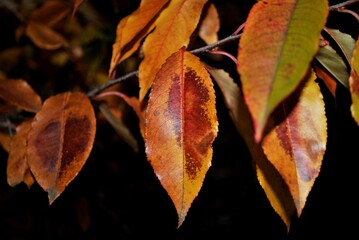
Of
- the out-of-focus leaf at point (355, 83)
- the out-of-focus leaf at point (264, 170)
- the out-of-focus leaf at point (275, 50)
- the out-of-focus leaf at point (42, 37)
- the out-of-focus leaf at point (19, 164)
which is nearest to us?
the out-of-focus leaf at point (275, 50)

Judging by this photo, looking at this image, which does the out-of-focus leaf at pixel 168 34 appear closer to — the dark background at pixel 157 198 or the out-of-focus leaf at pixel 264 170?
the out-of-focus leaf at pixel 264 170

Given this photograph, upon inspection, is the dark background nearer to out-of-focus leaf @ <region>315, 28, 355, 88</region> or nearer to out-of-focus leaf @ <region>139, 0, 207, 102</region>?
out-of-focus leaf @ <region>139, 0, 207, 102</region>

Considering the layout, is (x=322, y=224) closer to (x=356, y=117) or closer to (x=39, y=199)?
(x=39, y=199)

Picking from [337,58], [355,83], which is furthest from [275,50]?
[337,58]

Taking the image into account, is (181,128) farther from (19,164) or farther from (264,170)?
(19,164)

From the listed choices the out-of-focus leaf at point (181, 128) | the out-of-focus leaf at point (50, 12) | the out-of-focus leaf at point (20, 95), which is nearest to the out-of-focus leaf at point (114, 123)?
the out-of-focus leaf at point (20, 95)

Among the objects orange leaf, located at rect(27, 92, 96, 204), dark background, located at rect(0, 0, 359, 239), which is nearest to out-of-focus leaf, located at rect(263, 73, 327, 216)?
orange leaf, located at rect(27, 92, 96, 204)
